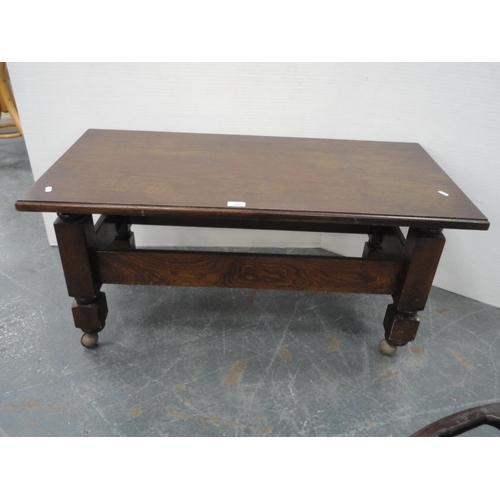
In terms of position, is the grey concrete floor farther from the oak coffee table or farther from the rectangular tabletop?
the rectangular tabletop

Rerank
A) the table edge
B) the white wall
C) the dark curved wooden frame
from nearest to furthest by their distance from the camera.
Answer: the dark curved wooden frame, the table edge, the white wall

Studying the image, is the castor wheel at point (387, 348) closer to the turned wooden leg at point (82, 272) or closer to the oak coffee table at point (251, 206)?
the oak coffee table at point (251, 206)

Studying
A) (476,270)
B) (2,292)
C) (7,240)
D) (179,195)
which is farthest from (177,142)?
(476,270)

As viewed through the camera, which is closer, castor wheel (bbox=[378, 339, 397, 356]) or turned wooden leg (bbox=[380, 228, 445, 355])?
turned wooden leg (bbox=[380, 228, 445, 355])

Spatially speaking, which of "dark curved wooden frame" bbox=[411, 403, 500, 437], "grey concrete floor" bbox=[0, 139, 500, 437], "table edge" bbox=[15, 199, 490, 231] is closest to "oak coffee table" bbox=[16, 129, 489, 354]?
"table edge" bbox=[15, 199, 490, 231]

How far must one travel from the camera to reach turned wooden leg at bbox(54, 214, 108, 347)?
4.86 feet

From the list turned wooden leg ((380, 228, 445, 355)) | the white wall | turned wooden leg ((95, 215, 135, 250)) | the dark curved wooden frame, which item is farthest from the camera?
the white wall

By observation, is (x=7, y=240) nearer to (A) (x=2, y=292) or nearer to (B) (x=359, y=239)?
(A) (x=2, y=292)

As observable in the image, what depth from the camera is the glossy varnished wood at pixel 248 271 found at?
1.57m

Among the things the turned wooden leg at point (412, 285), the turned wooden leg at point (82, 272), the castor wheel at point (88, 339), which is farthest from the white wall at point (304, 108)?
the castor wheel at point (88, 339)

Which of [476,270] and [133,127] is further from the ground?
[133,127]

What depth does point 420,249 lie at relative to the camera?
148cm

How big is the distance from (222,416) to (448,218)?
101cm

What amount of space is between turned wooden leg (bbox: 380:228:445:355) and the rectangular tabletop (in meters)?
0.11
